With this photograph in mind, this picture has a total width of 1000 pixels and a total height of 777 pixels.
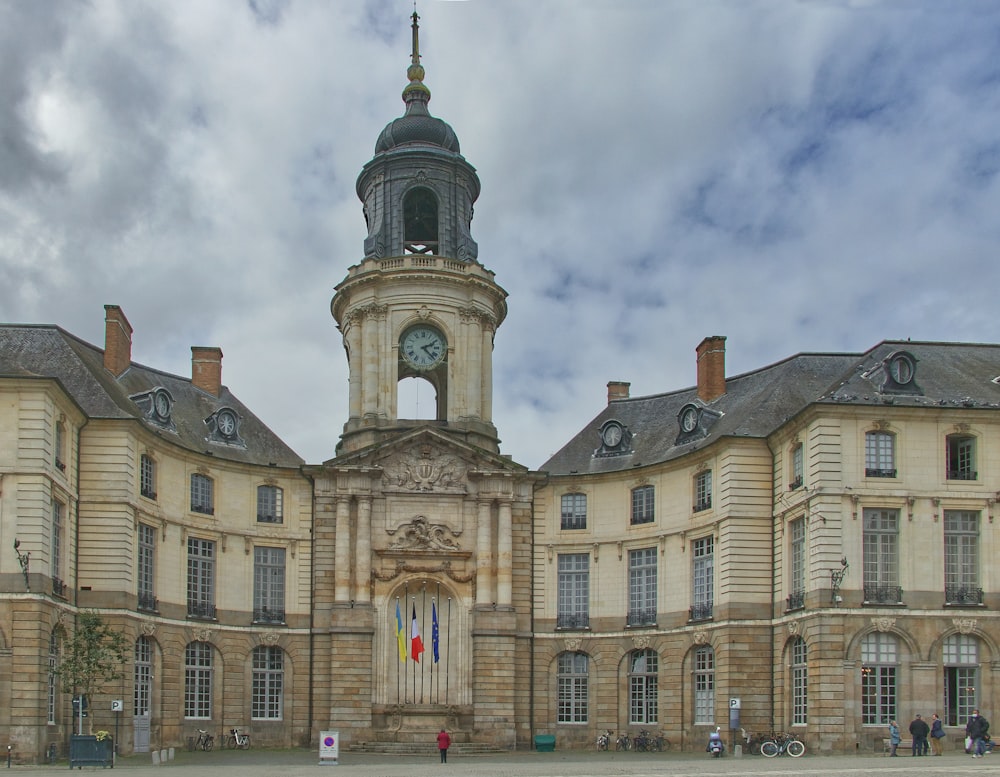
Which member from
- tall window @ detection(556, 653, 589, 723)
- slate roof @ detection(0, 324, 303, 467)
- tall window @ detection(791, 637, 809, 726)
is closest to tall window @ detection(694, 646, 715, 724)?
tall window @ detection(791, 637, 809, 726)

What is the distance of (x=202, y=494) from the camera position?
43906 mm

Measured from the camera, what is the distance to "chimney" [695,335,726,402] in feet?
151

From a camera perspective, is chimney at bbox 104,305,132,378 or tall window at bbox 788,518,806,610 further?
chimney at bbox 104,305,132,378

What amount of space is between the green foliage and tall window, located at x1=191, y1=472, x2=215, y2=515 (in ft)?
23.7

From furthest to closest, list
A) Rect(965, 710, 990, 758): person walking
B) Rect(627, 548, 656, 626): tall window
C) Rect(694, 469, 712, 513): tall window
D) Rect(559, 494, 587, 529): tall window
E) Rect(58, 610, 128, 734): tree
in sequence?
Rect(559, 494, 587, 529): tall window, Rect(627, 548, 656, 626): tall window, Rect(694, 469, 712, 513): tall window, Rect(58, 610, 128, 734): tree, Rect(965, 710, 990, 758): person walking

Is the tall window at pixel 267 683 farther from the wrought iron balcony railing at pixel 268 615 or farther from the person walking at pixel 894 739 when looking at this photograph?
the person walking at pixel 894 739

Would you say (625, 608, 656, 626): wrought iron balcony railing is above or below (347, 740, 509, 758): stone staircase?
above

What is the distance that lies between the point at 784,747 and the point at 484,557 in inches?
481

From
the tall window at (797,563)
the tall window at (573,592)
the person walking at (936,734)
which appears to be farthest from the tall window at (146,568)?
the person walking at (936,734)

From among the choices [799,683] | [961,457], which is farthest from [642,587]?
[961,457]

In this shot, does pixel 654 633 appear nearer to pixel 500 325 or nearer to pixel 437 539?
pixel 437 539

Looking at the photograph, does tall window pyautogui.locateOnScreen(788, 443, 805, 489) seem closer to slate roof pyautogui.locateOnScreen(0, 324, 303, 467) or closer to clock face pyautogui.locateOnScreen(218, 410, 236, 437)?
slate roof pyautogui.locateOnScreen(0, 324, 303, 467)

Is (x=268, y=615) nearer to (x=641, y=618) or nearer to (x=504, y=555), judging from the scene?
(x=504, y=555)

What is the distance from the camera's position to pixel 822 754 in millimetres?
35812
